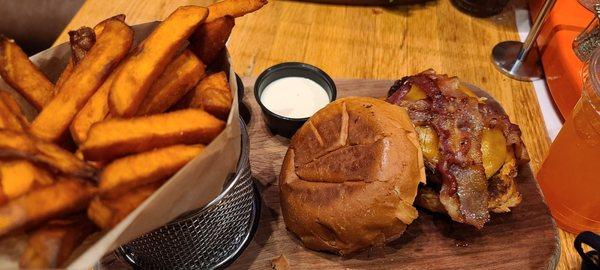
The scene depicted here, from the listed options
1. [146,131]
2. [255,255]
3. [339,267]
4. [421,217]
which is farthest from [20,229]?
[421,217]

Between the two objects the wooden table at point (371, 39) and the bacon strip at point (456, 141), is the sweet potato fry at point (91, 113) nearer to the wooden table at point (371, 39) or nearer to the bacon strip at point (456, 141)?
the bacon strip at point (456, 141)

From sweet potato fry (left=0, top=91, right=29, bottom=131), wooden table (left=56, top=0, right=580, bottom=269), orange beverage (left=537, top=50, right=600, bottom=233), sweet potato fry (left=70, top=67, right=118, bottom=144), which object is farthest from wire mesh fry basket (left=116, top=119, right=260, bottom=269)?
orange beverage (left=537, top=50, right=600, bottom=233)

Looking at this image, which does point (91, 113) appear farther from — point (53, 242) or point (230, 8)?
point (230, 8)

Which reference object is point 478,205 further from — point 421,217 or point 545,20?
point 545,20

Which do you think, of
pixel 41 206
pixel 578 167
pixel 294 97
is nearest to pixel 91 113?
pixel 41 206

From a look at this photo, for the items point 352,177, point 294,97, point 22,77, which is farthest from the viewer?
point 294,97
